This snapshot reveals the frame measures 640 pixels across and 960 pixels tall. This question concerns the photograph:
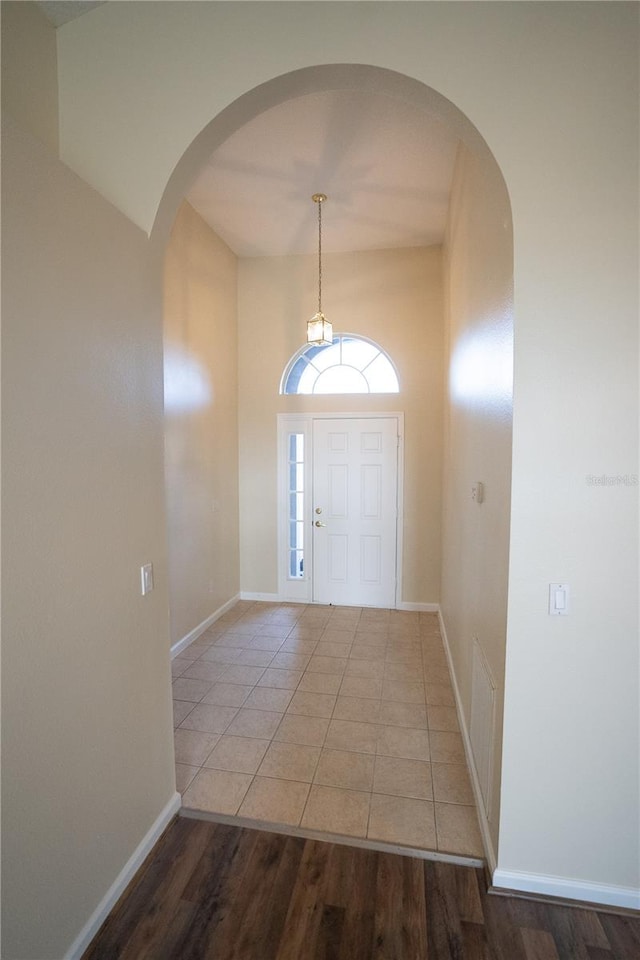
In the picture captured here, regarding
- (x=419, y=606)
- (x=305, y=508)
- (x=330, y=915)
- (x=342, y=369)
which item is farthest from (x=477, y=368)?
(x=419, y=606)

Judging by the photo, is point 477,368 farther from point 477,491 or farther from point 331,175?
point 331,175

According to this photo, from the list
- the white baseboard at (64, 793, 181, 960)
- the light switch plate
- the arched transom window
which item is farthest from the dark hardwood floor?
the arched transom window

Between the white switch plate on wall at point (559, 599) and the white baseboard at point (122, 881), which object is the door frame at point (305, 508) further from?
the white switch plate on wall at point (559, 599)

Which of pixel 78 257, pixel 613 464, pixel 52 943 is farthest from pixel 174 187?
pixel 52 943

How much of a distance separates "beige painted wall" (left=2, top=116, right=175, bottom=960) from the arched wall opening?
0.48 meters

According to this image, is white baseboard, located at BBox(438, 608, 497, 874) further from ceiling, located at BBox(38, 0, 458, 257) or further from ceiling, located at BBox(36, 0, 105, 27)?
ceiling, located at BBox(36, 0, 105, 27)

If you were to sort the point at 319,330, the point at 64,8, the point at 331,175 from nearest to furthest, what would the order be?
the point at 64,8 → the point at 331,175 → the point at 319,330

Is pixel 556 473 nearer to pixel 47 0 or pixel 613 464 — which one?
pixel 613 464

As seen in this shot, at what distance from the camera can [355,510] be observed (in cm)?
457

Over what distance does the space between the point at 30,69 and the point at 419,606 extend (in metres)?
4.53

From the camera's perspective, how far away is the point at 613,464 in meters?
1.42

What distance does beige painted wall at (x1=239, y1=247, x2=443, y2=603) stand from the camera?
434cm

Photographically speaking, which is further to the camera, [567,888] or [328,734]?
[328,734]

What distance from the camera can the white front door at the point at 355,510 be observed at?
177 inches
